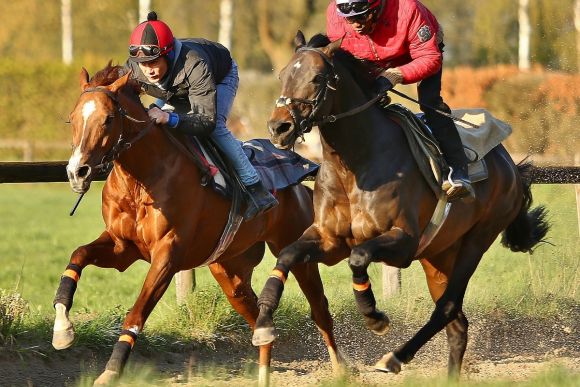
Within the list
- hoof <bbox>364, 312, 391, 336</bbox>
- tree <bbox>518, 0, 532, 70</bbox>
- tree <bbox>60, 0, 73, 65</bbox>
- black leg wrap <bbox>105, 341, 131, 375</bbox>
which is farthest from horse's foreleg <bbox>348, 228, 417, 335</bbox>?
tree <bbox>60, 0, 73, 65</bbox>

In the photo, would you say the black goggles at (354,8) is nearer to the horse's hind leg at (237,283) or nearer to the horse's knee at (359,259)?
the horse's knee at (359,259)

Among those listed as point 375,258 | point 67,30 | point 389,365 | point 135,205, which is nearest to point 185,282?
point 135,205

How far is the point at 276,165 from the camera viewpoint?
7.50 metres

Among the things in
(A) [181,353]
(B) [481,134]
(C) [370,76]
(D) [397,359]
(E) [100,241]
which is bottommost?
(A) [181,353]

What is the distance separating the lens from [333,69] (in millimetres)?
5953

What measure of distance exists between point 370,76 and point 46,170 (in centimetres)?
246

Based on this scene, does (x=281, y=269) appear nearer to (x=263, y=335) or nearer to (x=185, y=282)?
(x=263, y=335)

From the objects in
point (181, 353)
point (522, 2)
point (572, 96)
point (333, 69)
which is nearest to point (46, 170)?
point (181, 353)

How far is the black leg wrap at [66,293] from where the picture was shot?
235 inches

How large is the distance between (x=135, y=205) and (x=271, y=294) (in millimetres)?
1061

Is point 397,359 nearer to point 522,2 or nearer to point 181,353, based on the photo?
point 181,353

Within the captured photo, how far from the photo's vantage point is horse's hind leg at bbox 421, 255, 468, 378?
7.18 metres

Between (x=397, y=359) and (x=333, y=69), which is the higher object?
(x=333, y=69)

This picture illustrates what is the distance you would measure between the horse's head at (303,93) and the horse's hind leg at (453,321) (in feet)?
6.64
